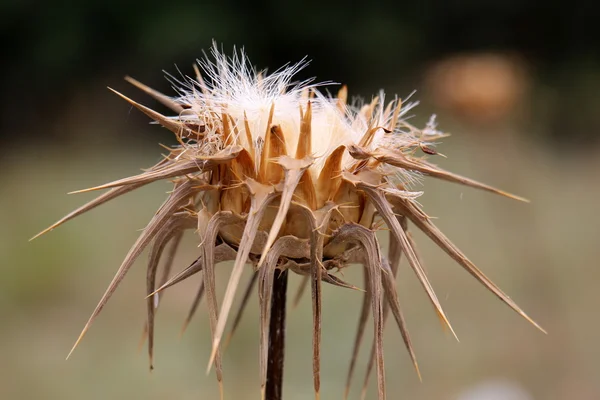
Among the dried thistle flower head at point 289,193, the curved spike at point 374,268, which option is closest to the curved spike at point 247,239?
the dried thistle flower head at point 289,193

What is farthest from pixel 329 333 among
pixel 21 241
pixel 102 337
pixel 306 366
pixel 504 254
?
pixel 21 241

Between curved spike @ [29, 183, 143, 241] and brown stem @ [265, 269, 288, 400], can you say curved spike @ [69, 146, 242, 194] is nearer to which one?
curved spike @ [29, 183, 143, 241]

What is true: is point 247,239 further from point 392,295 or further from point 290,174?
point 392,295

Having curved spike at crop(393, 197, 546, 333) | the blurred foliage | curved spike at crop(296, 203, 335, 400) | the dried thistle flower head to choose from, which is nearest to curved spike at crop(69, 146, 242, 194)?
the dried thistle flower head

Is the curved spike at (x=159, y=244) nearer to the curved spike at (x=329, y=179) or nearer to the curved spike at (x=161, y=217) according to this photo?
the curved spike at (x=161, y=217)

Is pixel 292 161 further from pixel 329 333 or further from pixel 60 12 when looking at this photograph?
pixel 60 12
